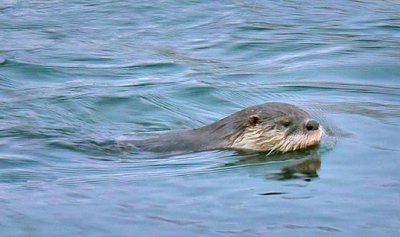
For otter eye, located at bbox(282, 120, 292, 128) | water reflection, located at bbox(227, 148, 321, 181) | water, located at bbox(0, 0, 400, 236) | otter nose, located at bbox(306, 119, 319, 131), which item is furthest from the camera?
otter eye, located at bbox(282, 120, 292, 128)

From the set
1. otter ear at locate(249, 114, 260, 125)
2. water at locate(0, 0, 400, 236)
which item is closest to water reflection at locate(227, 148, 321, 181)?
water at locate(0, 0, 400, 236)

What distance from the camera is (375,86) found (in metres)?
11.6

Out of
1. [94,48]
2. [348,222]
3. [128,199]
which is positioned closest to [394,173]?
[348,222]

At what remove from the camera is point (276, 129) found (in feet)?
29.9

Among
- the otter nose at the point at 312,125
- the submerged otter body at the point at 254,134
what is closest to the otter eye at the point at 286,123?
the submerged otter body at the point at 254,134

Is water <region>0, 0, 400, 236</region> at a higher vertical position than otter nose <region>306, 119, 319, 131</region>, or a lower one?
lower

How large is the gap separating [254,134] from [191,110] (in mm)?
1821

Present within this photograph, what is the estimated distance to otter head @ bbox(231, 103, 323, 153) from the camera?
29.5 ft

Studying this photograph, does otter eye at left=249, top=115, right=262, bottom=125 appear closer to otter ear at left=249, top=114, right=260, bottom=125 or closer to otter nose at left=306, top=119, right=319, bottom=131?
otter ear at left=249, top=114, right=260, bottom=125

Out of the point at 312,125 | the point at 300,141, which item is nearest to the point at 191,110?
the point at 300,141

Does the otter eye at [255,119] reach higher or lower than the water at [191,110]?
higher

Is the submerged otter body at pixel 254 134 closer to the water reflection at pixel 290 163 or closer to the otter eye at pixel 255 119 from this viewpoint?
the otter eye at pixel 255 119

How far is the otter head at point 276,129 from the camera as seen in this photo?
8992mm

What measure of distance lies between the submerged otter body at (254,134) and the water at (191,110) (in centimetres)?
14
